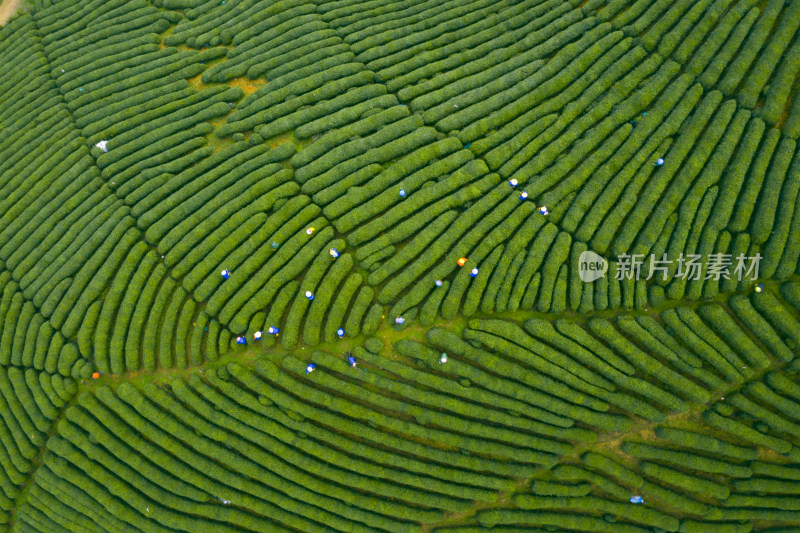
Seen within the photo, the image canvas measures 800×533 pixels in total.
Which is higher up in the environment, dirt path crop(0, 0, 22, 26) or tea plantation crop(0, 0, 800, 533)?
dirt path crop(0, 0, 22, 26)

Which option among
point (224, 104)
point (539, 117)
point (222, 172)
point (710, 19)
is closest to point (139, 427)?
point (222, 172)

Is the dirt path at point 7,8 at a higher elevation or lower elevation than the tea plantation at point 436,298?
higher

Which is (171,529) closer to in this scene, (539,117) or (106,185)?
(106,185)

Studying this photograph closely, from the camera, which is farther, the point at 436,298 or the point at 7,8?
the point at 7,8

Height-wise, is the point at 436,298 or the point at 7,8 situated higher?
the point at 7,8
